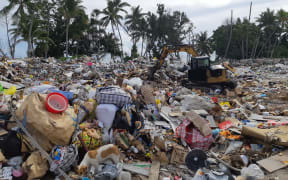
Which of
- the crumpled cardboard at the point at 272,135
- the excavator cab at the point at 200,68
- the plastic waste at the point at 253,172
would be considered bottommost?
the plastic waste at the point at 253,172

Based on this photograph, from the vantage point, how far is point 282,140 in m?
3.10

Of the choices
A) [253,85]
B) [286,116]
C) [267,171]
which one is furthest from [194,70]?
[267,171]

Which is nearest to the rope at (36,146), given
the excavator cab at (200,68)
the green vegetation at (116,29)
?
the excavator cab at (200,68)

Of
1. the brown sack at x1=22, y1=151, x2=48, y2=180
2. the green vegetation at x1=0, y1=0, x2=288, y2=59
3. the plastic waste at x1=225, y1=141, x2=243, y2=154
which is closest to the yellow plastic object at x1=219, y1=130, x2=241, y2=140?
the plastic waste at x1=225, y1=141, x2=243, y2=154

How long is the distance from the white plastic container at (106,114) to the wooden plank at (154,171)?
97 centimetres

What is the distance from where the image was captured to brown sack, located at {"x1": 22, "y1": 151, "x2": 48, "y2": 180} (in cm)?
250

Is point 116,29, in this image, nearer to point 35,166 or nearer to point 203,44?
point 203,44

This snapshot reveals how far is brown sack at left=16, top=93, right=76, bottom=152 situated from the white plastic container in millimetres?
668

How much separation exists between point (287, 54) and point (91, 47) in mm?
27095

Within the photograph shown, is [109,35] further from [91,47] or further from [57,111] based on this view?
[57,111]

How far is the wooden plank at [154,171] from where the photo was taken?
278 centimetres

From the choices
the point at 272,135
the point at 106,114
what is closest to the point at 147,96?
the point at 106,114

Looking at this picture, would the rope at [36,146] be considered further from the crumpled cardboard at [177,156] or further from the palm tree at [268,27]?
the palm tree at [268,27]

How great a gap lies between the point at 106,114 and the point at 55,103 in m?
0.83
